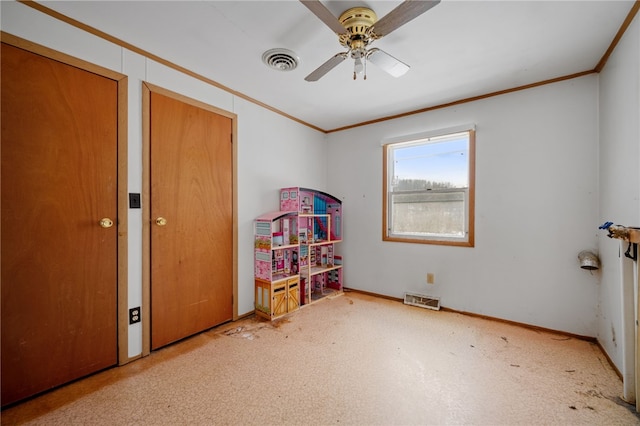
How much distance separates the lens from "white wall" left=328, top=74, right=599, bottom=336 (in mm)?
2365

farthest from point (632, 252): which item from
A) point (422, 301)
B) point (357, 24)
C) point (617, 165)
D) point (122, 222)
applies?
point (122, 222)

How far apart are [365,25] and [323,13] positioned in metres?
0.40

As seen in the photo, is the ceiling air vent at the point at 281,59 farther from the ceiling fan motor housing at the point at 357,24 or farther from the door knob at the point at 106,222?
the door knob at the point at 106,222

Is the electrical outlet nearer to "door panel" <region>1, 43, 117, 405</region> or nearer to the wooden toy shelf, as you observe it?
"door panel" <region>1, 43, 117, 405</region>

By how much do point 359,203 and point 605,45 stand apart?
265 centimetres

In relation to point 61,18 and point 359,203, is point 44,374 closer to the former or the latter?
point 61,18

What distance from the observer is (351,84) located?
2.58 metres

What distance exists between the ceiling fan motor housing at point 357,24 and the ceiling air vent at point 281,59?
1.78 ft

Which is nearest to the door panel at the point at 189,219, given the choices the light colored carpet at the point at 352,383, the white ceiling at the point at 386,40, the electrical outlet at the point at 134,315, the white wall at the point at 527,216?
the electrical outlet at the point at 134,315

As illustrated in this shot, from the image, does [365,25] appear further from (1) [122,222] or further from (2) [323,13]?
(1) [122,222]

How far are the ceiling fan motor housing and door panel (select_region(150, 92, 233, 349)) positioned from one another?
153cm

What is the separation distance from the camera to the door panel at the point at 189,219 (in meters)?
2.17

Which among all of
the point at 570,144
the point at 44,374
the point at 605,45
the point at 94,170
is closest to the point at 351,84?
the point at 605,45

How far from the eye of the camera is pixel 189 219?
2.38 metres
